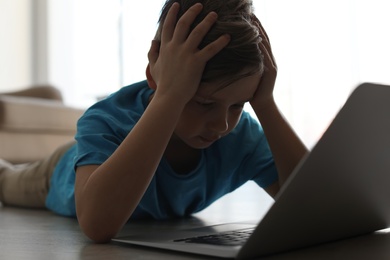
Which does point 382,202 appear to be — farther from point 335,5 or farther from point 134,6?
point 134,6

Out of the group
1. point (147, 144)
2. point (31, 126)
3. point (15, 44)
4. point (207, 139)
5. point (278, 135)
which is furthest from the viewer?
point (15, 44)

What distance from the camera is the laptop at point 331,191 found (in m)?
0.53

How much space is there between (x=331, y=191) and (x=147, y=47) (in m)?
2.93

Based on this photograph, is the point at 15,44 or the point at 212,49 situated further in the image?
the point at 15,44

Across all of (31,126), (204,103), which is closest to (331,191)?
(204,103)

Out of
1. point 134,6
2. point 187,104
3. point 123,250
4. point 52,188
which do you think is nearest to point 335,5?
point 134,6

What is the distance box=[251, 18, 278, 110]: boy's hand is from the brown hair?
0.05 meters

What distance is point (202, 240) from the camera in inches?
26.3

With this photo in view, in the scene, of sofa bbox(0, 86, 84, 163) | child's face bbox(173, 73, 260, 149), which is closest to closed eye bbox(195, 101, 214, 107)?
child's face bbox(173, 73, 260, 149)

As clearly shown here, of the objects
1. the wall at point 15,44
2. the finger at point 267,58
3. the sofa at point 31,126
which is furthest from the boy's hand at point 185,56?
the wall at point 15,44

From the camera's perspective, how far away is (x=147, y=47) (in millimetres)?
3438

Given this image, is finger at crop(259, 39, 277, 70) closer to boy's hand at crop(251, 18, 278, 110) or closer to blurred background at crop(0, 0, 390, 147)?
boy's hand at crop(251, 18, 278, 110)

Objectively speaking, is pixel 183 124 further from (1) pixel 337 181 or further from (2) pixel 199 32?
(1) pixel 337 181

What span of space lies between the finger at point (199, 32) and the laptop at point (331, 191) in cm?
25
